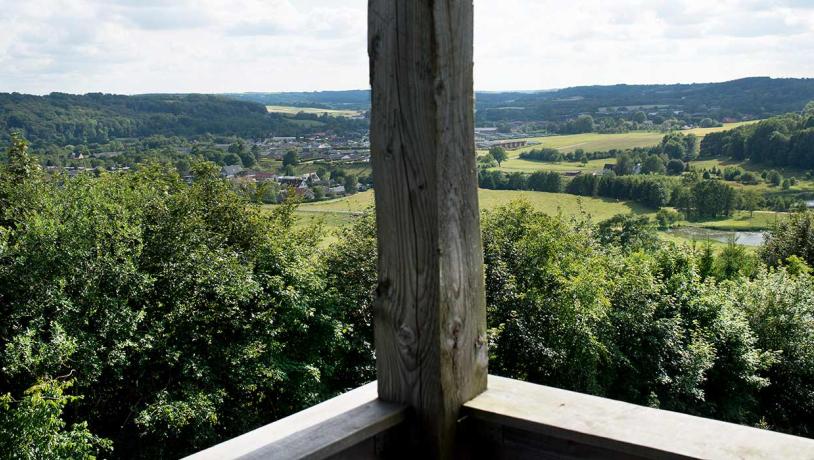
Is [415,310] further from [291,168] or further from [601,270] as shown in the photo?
[291,168]

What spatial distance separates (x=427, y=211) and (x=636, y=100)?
241 ft

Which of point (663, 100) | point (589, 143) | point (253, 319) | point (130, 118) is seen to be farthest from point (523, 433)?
point (663, 100)

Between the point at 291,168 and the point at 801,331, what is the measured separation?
2097cm

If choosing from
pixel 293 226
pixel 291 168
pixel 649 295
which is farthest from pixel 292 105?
pixel 649 295

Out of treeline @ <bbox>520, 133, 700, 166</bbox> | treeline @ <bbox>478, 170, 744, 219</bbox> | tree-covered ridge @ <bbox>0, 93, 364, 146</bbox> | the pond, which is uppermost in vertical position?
tree-covered ridge @ <bbox>0, 93, 364, 146</bbox>

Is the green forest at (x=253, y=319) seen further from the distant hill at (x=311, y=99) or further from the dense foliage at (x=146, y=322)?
the distant hill at (x=311, y=99)

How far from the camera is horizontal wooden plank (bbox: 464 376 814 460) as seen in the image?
98 cm

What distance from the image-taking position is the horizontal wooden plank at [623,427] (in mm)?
981

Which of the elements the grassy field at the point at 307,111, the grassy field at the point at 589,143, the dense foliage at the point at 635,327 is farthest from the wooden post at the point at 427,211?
the grassy field at the point at 589,143

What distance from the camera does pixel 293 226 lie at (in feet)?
59.2

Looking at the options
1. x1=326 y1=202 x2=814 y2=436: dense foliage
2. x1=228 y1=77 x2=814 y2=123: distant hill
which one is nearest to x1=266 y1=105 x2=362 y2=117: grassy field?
x1=228 y1=77 x2=814 y2=123: distant hill

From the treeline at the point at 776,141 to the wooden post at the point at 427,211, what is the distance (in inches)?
2100

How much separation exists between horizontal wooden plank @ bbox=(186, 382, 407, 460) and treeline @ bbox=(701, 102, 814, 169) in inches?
2104

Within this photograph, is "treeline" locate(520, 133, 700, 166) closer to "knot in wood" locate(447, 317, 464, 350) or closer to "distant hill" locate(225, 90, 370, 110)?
"distant hill" locate(225, 90, 370, 110)
